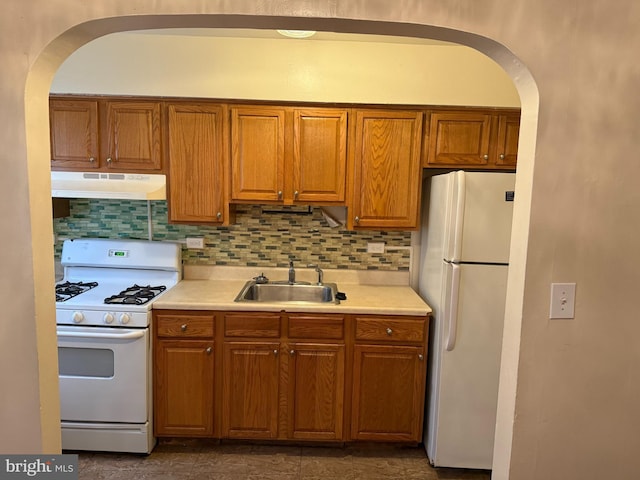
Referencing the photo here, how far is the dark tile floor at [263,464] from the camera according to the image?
2.22 meters

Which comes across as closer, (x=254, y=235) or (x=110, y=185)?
(x=110, y=185)

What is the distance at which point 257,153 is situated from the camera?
2.46 metres

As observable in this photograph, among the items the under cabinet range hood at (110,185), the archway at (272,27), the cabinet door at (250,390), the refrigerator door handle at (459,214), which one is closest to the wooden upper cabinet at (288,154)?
the under cabinet range hood at (110,185)

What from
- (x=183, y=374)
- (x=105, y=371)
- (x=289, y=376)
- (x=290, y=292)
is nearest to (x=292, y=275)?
(x=290, y=292)

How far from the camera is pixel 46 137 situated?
1.13 meters

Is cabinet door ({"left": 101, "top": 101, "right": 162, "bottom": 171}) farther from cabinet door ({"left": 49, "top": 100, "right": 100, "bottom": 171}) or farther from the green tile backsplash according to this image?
the green tile backsplash

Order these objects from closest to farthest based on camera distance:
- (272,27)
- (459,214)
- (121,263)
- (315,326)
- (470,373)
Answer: (272,27)
(459,214)
(470,373)
(315,326)
(121,263)

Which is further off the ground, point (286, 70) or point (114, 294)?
point (286, 70)

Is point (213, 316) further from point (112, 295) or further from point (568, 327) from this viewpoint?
point (568, 327)

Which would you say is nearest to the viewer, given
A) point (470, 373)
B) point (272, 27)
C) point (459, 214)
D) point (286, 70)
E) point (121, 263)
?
point (272, 27)

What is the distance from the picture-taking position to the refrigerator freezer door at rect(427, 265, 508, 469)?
215cm

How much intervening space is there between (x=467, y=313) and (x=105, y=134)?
2336 mm

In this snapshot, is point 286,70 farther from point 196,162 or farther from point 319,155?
point 196,162

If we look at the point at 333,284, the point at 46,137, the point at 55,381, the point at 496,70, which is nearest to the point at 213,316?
the point at 333,284
